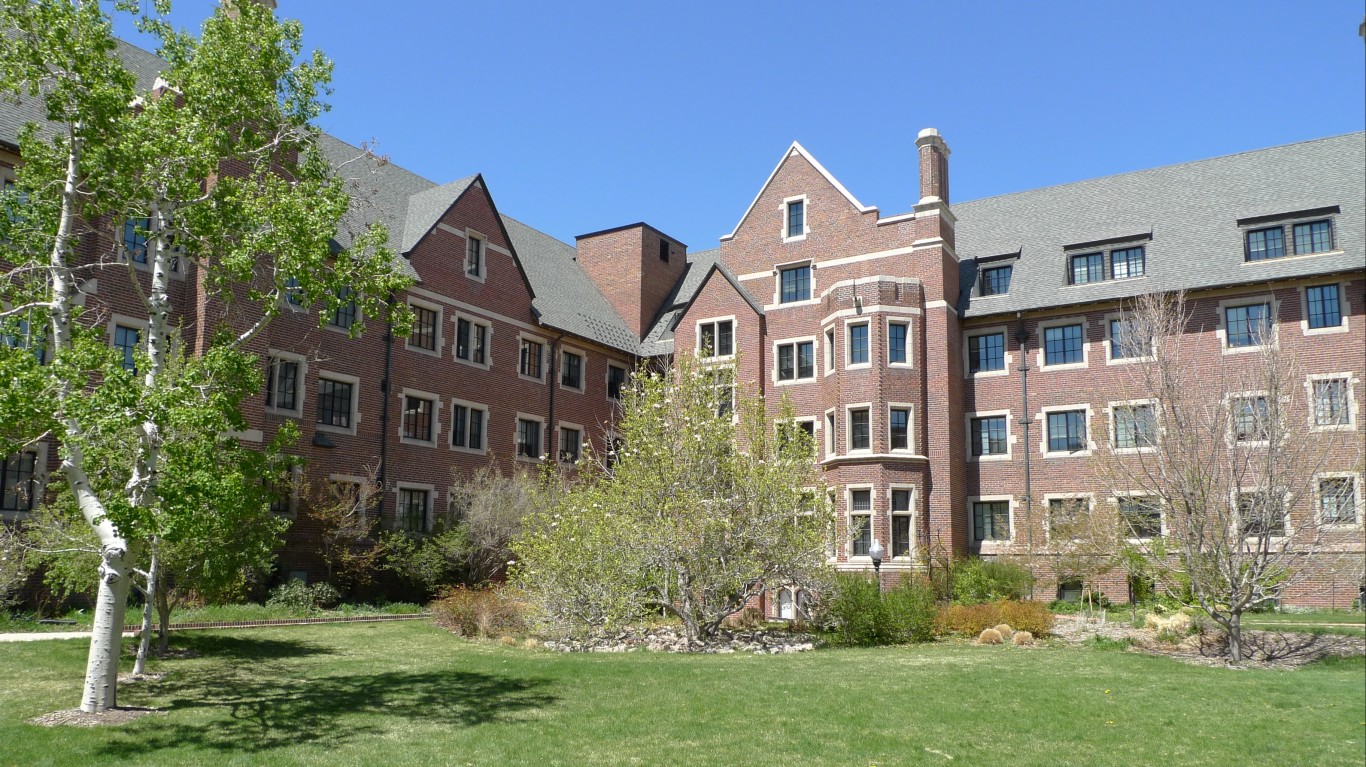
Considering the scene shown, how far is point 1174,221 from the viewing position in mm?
31938

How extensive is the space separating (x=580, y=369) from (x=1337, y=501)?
26.0 metres

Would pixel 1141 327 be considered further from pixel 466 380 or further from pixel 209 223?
pixel 466 380

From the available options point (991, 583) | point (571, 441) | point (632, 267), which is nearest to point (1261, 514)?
point (991, 583)

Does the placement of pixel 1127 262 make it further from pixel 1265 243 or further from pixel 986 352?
pixel 986 352

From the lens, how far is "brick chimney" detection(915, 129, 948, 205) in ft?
106

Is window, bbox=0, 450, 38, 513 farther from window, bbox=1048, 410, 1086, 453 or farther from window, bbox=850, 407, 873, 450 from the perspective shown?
window, bbox=1048, 410, 1086, 453

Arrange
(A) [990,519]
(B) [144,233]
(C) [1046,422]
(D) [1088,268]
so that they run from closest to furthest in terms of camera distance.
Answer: (B) [144,233], (C) [1046,422], (D) [1088,268], (A) [990,519]

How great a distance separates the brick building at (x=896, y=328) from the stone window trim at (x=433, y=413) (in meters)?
0.07

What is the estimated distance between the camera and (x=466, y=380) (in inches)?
1294

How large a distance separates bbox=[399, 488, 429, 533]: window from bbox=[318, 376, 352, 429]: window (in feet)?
9.35

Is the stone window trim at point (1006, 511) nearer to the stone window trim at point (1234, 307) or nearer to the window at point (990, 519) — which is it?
the window at point (990, 519)

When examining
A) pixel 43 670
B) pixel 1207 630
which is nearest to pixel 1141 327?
pixel 1207 630

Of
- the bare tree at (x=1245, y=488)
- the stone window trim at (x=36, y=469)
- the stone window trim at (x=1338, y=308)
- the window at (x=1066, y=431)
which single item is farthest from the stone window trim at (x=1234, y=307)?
the stone window trim at (x=36, y=469)

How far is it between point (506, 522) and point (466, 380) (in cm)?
616
